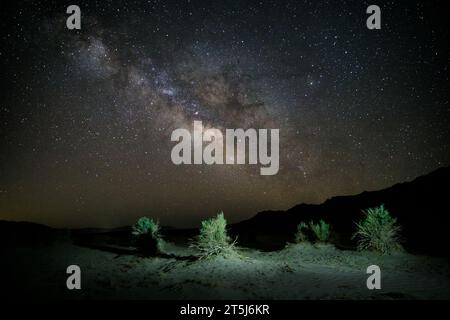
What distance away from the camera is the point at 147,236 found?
14.6 metres

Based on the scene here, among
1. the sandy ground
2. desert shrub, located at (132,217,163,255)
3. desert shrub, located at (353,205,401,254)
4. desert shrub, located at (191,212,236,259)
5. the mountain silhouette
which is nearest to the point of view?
the sandy ground

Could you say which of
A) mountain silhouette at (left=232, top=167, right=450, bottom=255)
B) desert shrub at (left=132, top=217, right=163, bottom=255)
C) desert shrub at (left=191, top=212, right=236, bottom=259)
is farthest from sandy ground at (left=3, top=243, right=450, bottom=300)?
mountain silhouette at (left=232, top=167, right=450, bottom=255)

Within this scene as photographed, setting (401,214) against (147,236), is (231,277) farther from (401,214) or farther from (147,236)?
(401,214)

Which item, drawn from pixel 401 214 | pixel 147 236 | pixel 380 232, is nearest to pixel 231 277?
pixel 147 236

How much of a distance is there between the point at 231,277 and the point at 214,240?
7.46 ft

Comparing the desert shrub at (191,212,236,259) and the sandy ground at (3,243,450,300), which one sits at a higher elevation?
the desert shrub at (191,212,236,259)

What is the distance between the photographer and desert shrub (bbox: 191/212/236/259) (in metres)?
11.2

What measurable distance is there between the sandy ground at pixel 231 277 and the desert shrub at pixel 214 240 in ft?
1.49

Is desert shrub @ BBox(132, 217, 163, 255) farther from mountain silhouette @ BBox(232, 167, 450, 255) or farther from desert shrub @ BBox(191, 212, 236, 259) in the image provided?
mountain silhouette @ BBox(232, 167, 450, 255)

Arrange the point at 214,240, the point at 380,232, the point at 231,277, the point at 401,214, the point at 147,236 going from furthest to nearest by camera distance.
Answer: the point at 401,214, the point at 147,236, the point at 380,232, the point at 214,240, the point at 231,277

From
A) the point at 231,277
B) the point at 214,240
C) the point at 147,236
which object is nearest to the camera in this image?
the point at 231,277

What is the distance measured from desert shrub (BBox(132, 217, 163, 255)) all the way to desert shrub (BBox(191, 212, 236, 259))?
337 centimetres
